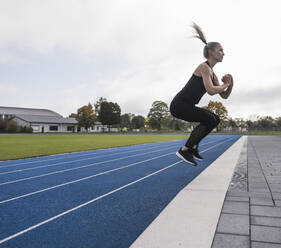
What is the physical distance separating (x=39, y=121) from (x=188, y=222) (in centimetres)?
6679

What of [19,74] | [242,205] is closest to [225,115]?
[19,74]

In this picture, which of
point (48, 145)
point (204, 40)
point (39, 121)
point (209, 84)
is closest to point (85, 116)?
point (39, 121)

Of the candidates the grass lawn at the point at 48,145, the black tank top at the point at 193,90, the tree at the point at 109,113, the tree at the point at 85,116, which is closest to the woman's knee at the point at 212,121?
the black tank top at the point at 193,90

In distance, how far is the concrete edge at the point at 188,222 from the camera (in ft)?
6.24

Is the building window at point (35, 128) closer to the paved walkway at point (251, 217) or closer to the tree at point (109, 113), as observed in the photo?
the tree at point (109, 113)

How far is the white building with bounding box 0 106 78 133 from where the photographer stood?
2472 inches

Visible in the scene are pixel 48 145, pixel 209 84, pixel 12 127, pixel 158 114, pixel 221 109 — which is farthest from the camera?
pixel 158 114

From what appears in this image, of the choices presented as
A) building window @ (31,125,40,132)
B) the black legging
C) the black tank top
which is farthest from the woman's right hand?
building window @ (31,125,40,132)

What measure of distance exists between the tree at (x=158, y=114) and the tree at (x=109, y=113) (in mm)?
12495

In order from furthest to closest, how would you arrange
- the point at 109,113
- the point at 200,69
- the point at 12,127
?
the point at 109,113 < the point at 12,127 < the point at 200,69

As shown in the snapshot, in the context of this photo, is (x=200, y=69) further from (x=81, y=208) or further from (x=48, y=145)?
(x=48, y=145)

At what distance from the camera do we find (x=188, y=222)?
2.35 metres

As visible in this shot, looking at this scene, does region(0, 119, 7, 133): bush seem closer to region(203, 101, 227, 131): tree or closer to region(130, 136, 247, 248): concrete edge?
region(203, 101, 227, 131): tree

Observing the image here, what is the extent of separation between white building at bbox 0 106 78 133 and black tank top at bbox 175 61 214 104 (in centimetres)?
6416
